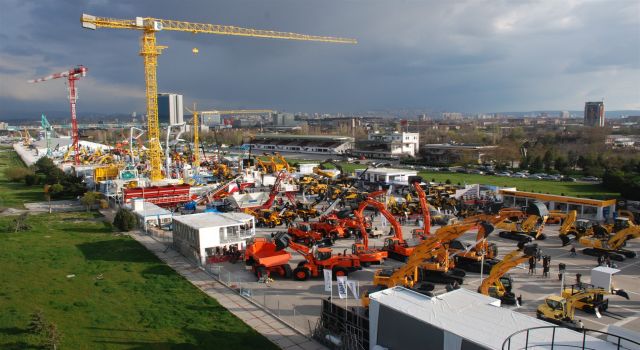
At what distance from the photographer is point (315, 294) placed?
14.4 meters

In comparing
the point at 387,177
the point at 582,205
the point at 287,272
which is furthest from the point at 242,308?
the point at 387,177

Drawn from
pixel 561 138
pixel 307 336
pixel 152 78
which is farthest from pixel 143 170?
pixel 561 138

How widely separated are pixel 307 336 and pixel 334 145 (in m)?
76.3

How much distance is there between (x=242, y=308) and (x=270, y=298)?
3.87 ft

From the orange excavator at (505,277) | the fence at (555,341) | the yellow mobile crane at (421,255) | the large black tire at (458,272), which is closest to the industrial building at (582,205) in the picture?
the large black tire at (458,272)

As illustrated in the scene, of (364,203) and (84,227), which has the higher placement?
(364,203)

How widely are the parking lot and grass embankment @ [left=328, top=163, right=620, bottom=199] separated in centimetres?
2027

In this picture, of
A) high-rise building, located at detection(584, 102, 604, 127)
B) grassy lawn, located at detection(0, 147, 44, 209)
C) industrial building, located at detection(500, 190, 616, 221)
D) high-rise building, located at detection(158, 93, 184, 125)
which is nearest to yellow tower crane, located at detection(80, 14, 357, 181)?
grassy lawn, located at detection(0, 147, 44, 209)

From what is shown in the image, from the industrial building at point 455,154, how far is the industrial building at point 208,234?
46367 millimetres

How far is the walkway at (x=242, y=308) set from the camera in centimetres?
1098

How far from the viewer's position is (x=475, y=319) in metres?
Answer: 8.42

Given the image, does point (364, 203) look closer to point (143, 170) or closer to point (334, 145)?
point (143, 170)

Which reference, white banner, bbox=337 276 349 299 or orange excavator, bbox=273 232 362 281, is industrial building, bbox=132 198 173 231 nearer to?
orange excavator, bbox=273 232 362 281

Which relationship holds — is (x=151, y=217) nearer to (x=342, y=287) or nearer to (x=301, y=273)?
(x=301, y=273)
